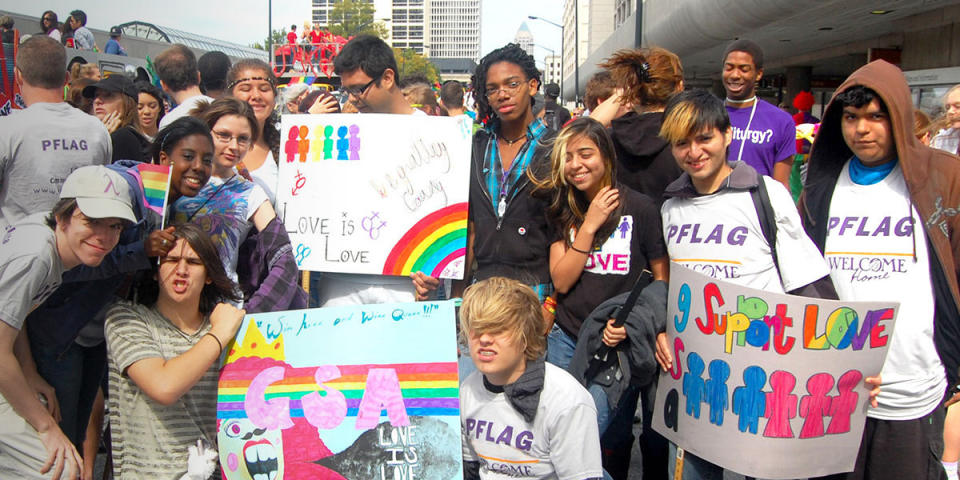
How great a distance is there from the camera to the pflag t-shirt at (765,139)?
14.4 ft

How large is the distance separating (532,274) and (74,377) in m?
2.10

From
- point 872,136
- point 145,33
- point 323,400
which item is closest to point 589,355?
point 323,400

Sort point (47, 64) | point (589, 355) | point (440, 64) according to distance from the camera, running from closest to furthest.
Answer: point (589, 355) < point (47, 64) < point (440, 64)

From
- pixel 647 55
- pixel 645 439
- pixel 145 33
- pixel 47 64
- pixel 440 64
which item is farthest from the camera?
pixel 440 64

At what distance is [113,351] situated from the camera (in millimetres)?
2656

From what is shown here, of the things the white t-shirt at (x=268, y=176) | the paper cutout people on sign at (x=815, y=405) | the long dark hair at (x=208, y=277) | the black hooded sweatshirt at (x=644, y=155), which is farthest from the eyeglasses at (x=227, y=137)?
the paper cutout people on sign at (x=815, y=405)

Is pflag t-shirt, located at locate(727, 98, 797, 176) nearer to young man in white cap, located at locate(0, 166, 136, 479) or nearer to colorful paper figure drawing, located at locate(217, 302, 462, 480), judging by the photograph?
colorful paper figure drawing, located at locate(217, 302, 462, 480)

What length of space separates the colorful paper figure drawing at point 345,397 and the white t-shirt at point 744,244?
1.04m

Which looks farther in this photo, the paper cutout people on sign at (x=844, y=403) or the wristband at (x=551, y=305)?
the wristband at (x=551, y=305)

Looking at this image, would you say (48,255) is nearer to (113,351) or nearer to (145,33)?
(113,351)

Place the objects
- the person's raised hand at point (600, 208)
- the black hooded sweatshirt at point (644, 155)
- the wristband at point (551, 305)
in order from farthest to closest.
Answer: the black hooded sweatshirt at point (644, 155)
the wristband at point (551, 305)
the person's raised hand at point (600, 208)

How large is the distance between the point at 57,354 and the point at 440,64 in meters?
136

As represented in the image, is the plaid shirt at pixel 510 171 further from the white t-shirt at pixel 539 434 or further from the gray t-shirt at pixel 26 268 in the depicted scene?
the gray t-shirt at pixel 26 268

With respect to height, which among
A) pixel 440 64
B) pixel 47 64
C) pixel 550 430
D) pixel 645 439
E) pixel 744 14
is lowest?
pixel 645 439
